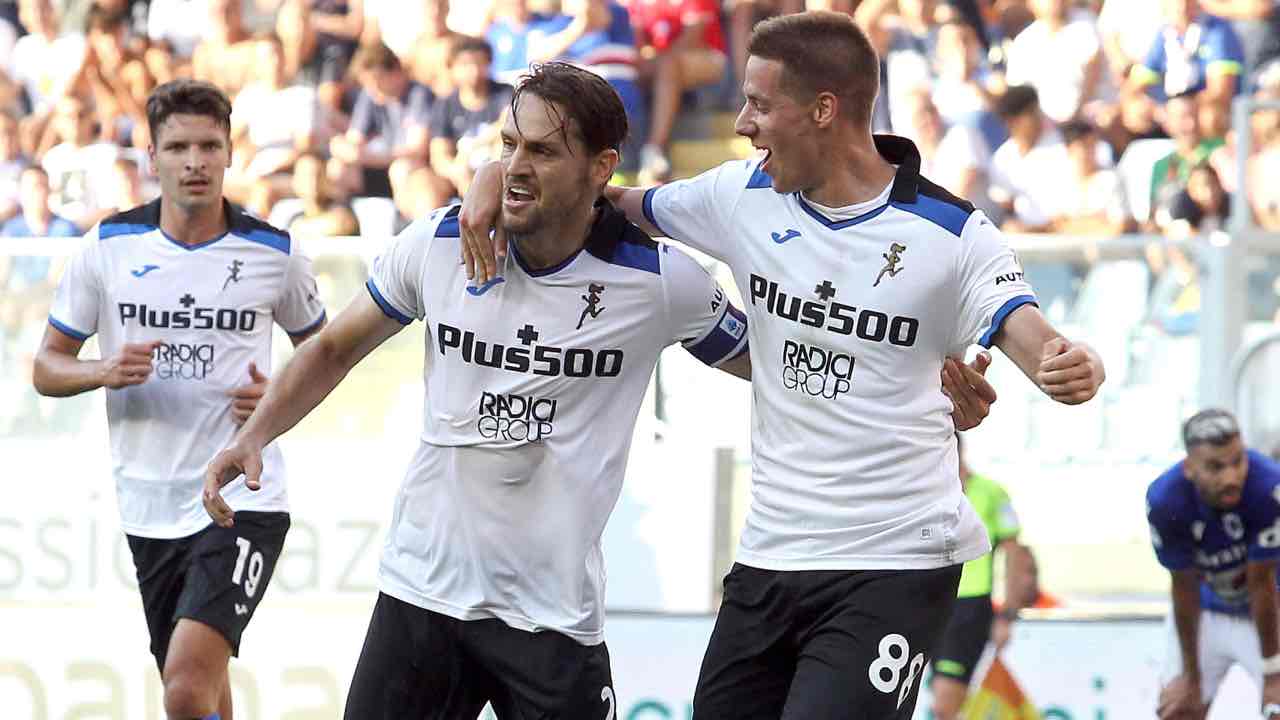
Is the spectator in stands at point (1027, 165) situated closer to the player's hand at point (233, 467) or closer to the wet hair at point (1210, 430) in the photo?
the wet hair at point (1210, 430)

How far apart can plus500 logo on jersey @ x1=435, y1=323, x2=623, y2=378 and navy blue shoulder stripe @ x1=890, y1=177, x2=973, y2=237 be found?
0.83 m

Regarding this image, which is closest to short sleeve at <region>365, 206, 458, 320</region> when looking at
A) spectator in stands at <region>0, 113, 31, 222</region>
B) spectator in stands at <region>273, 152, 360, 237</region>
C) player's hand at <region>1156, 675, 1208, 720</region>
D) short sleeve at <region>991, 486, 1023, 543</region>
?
short sleeve at <region>991, 486, 1023, 543</region>

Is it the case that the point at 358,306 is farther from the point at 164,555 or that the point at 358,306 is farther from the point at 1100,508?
the point at 1100,508

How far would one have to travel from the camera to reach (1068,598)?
920 centimetres

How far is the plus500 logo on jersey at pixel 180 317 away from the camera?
21.9ft

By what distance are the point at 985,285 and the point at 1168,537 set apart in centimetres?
433

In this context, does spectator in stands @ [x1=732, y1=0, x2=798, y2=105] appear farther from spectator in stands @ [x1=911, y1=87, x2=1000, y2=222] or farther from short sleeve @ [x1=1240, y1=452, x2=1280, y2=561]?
short sleeve @ [x1=1240, y1=452, x2=1280, y2=561]

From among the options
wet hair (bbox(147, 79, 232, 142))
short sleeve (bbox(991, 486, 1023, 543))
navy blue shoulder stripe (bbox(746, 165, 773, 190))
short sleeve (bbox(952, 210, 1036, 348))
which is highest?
navy blue shoulder stripe (bbox(746, 165, 773, 190))

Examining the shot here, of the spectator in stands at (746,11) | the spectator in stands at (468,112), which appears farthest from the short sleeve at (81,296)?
the spectator in stands at (746,11)

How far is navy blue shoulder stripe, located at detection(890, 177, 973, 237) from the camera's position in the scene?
15.2 feet

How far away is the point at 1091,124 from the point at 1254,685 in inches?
151

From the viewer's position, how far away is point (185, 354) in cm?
666

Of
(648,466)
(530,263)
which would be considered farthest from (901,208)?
(648,466)

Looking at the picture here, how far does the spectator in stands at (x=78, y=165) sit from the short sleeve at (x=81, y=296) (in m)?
5.03
